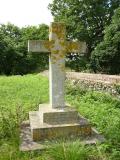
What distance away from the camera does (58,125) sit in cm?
712

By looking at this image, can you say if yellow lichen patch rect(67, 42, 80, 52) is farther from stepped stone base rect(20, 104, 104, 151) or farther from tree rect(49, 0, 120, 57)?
tree rect(49, 0, 120, 57)

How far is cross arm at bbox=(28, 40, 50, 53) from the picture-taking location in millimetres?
7488

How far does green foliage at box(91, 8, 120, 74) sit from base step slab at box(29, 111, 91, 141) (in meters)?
16.7

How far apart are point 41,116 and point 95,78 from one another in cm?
851

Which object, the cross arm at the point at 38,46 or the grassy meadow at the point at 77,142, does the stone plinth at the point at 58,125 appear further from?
the cross arm at the point at 38,46

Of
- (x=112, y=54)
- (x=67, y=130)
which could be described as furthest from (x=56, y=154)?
(x=112, y=54)

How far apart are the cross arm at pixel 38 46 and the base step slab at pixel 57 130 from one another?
159 centimetres

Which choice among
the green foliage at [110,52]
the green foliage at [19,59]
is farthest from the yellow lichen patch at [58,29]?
the green foliage at [19,59]

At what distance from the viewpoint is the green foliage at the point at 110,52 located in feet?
77.5

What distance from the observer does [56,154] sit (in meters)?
5.69

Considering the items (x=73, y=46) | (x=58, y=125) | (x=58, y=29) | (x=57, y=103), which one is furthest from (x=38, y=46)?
(x=58, y=125)

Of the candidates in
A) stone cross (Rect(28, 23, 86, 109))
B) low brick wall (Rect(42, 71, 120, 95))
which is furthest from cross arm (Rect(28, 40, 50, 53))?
low brick wall (Rect(42, 71, 120, 95))

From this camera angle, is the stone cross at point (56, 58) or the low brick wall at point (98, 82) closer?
the stone cross at point (56, 58)

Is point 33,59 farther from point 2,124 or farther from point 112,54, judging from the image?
point 2,124
